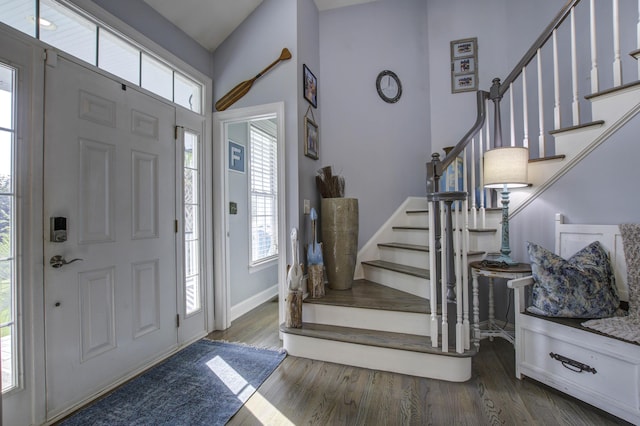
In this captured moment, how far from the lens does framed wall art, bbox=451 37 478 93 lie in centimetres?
326

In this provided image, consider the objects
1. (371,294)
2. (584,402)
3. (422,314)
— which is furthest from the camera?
(371,294)

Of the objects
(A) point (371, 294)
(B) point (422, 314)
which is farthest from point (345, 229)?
(B) point (422, 314)

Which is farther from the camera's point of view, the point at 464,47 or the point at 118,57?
the point at 464,47

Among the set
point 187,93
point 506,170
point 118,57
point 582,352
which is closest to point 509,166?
point 506,170

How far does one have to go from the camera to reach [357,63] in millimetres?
Answer: 3314

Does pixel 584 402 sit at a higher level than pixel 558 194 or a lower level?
lower

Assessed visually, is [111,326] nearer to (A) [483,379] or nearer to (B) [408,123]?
(A) [483,379]

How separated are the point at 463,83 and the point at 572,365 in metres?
2.88

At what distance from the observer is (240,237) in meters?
3.32

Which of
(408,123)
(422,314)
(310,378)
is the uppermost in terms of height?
(408,123)

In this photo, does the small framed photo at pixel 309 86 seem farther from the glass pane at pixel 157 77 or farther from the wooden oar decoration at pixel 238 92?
the glass pane at pixel 157 77

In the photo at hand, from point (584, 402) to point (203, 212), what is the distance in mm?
3008

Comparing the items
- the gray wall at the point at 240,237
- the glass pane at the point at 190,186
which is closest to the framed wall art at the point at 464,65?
the gray wall at the point at 240,237

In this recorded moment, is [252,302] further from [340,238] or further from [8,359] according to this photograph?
[8,359]
